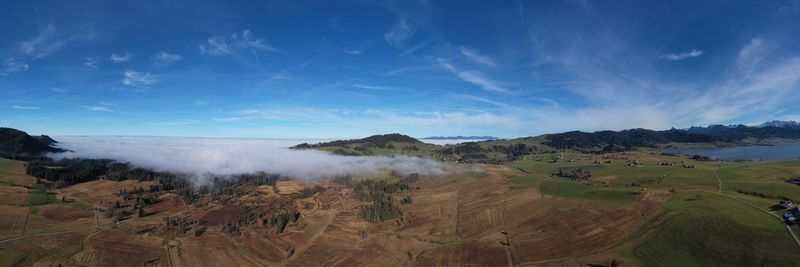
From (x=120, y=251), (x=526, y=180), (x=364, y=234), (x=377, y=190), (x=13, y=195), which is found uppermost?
(x=526, y=180)

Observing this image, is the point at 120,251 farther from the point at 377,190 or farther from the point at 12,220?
the point at 377,190

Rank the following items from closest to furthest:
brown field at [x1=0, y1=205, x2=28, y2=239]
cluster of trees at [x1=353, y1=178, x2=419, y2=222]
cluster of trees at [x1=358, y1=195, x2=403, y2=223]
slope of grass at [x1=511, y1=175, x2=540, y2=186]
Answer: brown field at [x1=0, y1=205, x2=28, y2=239] → cluster of trees at [x1=358, y1=195, x2=403, y2=223] → cluster of trees at [x1=353, y1=178, x2=419, y2=222] → slope of grass at [x1=511, y1=175, x2=540, y2=186]

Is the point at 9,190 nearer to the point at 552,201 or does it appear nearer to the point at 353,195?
the point at 353,195

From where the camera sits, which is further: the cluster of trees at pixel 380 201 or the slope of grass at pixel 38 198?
the slope of grass at pixel 38 198

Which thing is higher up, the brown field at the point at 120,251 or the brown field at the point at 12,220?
the brown field at the point at 12,220

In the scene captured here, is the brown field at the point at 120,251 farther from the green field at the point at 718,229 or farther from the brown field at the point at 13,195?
the green field at the point at 718,229

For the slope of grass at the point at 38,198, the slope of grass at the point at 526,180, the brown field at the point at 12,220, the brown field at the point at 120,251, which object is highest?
the slope of grass at the point at 526,180

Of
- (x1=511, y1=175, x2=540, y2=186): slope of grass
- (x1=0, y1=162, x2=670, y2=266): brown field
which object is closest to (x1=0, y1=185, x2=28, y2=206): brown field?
(x1=0, y1=162, x2=670, y2=266): brown field

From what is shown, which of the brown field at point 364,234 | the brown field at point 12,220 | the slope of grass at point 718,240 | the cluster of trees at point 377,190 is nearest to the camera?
the slope of grass at point 718,240

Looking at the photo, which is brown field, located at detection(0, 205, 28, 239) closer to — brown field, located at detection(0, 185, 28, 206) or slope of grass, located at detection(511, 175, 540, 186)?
brown field, located at detection(0, 185, 28, 206)

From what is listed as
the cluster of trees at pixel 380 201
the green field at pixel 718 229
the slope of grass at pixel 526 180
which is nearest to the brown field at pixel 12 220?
the cluster of trees at pixel 380 201

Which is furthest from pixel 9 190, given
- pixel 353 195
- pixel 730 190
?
pixel 730 190

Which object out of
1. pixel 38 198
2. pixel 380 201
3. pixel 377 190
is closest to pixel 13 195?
pixel 38 198
